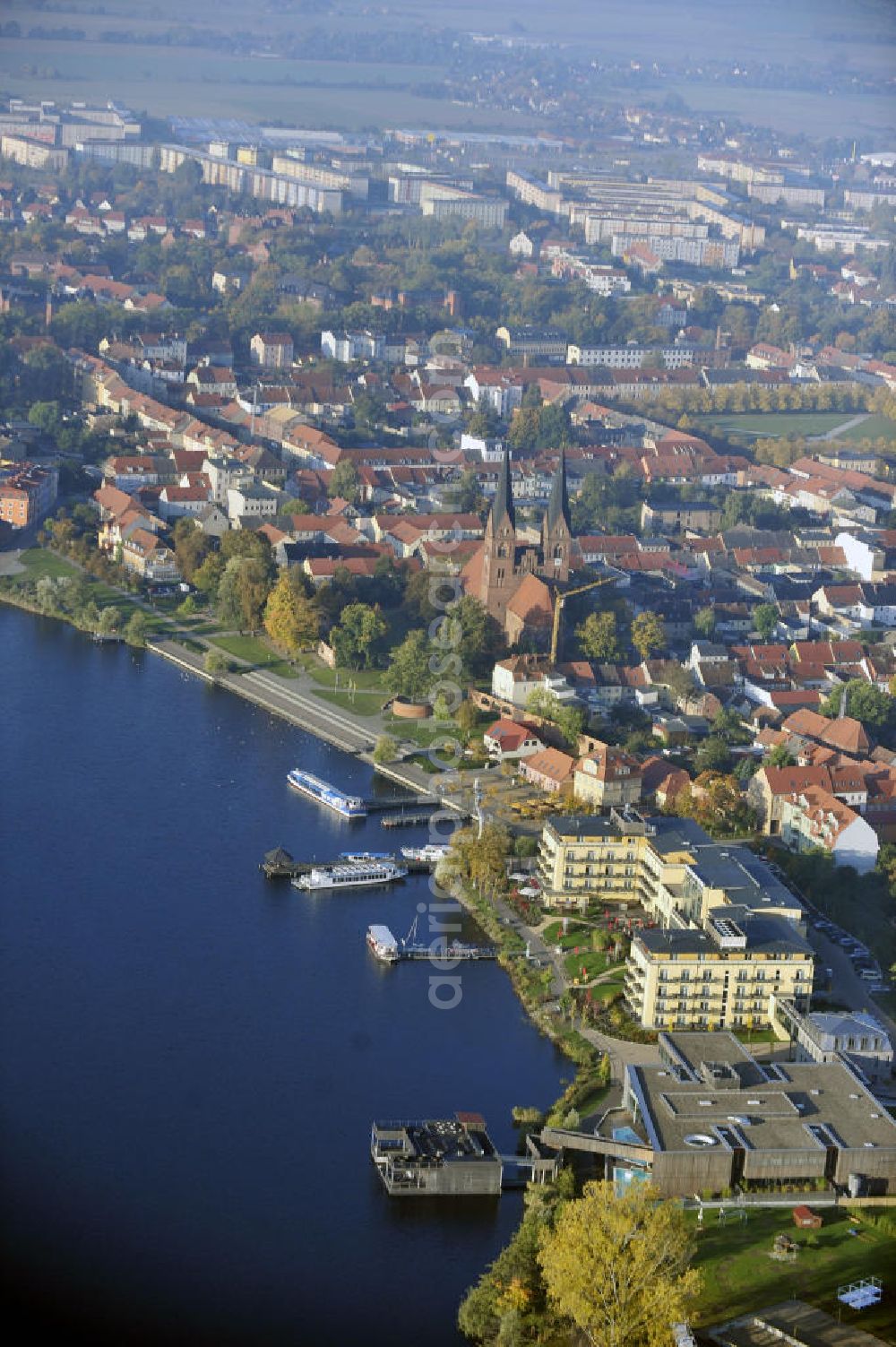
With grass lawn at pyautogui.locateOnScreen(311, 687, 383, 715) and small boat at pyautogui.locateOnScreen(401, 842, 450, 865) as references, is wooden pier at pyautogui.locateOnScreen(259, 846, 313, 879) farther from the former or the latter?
grass lawn at pyautogui.locateOnScreen(311, 687, 383, 715)

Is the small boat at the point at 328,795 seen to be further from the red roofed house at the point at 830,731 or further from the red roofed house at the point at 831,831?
the red roofed house at the point at 830,731

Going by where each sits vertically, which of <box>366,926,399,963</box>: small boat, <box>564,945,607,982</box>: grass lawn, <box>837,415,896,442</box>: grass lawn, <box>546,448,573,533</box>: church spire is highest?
<box>546,448,573,533</box>: church spire

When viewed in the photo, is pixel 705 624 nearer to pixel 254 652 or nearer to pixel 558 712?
pixel 558 712

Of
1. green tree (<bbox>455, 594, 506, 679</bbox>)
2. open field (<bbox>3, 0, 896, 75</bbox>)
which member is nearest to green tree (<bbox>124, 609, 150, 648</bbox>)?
green tree (<bbox>455, 594, 506, 679</bbox>)

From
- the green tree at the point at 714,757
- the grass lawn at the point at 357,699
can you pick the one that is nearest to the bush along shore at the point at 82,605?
the grass lawn at the point at 357,699

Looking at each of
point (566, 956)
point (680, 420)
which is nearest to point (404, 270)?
point (680, 420)
